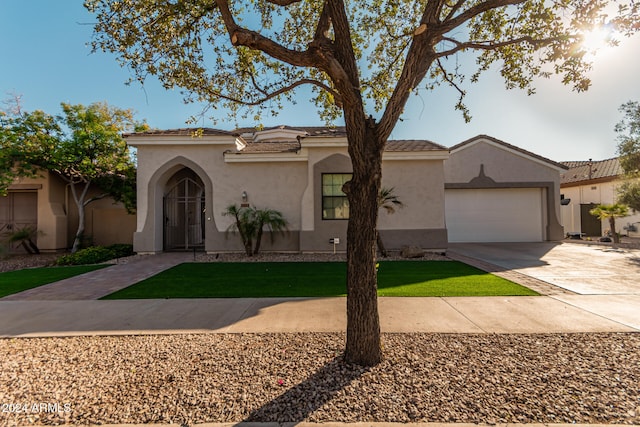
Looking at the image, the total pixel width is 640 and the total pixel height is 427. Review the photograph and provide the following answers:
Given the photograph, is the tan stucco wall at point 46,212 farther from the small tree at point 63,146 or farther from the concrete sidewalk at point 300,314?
the concrete sidewalk at point 300,314

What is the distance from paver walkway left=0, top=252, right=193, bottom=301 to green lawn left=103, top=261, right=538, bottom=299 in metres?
0.52

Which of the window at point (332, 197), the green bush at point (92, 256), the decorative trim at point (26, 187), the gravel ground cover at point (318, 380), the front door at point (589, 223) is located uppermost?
the decorative trim at point (26, 187)

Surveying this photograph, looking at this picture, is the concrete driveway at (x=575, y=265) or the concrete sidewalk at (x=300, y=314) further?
the concrete driveway at (x=575, y=265)

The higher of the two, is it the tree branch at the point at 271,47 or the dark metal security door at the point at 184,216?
the tree branch at the point at 271,47

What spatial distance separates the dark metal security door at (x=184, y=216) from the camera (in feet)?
46.3

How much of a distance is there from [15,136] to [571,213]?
104ft

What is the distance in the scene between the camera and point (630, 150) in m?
14.4

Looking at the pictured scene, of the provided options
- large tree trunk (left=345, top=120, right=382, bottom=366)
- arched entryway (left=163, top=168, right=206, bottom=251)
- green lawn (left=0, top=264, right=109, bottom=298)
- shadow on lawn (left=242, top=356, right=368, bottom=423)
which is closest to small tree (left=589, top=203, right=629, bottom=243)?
large tree trunk (left=345, top=120, right=382, bottom=366)

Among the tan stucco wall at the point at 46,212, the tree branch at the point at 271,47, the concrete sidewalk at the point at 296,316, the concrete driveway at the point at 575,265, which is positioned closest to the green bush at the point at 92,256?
the tan stucco wall at the point at 46,212

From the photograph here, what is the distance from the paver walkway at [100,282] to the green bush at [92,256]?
116cm

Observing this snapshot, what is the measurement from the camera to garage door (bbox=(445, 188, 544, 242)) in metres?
15.9

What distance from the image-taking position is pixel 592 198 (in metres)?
19.9

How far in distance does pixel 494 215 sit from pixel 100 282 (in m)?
17.7

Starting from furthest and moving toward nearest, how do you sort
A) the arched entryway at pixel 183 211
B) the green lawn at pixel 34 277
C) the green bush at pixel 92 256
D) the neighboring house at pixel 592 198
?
the neighboring house at pixel 592 198 → the arched entryway at pixel 183 211 → the green bush at pixel 92 256 → the green lawn at pixel 34 277
